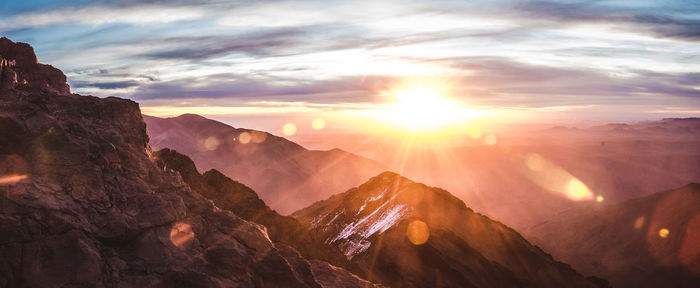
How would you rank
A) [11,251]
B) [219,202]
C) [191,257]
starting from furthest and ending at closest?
[219,202] → [191,257] → [11,251]

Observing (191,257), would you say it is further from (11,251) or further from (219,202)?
(219,202)

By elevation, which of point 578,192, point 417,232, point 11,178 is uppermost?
point 11,178

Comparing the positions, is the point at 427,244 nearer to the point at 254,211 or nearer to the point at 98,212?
the point at 254,211

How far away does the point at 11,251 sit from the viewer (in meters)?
11.6

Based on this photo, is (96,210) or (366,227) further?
(366,227)

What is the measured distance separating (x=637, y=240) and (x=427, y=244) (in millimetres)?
62906

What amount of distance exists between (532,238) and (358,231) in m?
60.5

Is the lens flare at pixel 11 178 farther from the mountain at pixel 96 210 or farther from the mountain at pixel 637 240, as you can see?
the mountain at pixel 637 240

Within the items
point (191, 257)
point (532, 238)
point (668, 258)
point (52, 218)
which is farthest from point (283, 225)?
point (532, 238)

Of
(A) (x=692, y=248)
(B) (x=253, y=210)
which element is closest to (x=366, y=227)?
(B) (x=253, y=210)

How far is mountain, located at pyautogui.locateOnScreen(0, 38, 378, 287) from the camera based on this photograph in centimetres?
1211

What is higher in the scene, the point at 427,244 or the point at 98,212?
the point at 98,212

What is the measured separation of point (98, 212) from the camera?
45.8 feet

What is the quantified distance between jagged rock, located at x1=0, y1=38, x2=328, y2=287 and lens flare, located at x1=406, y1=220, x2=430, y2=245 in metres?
31.2
